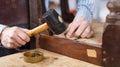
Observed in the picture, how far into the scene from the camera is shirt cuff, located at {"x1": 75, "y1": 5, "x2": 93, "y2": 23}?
825 millimetres

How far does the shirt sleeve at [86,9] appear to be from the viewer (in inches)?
32.8

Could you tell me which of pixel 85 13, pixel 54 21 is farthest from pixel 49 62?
pixel 85 13

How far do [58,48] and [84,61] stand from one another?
106mm

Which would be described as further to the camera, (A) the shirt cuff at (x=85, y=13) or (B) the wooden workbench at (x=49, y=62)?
(A) the shirt cuff at (x=85, y=13)

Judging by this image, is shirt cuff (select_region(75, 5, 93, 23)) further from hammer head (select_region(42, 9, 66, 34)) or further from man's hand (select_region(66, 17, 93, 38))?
hammer head (select_region(42, 9, 66, 34))

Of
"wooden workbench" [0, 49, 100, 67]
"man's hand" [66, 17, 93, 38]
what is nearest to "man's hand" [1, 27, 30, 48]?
"wooden workbench" [0, 49, 100, 67]

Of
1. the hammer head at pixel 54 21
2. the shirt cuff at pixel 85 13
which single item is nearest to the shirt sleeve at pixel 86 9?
the shirt cuff at pixel 85 13

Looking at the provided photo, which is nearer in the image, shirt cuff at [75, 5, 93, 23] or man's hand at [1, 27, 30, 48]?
man's hand at [1, 27, 30, 48]

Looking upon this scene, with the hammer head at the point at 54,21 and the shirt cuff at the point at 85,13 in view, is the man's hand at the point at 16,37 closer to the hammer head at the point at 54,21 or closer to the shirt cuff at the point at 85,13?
the hammer head at the point at 54,21

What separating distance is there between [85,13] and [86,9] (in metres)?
0.03

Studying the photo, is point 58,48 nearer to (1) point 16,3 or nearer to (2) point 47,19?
(2) point 47,19

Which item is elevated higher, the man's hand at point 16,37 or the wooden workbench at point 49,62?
the man's hand at point 16,37

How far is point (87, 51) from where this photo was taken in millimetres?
652

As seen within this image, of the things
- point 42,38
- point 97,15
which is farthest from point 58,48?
point 97,15
